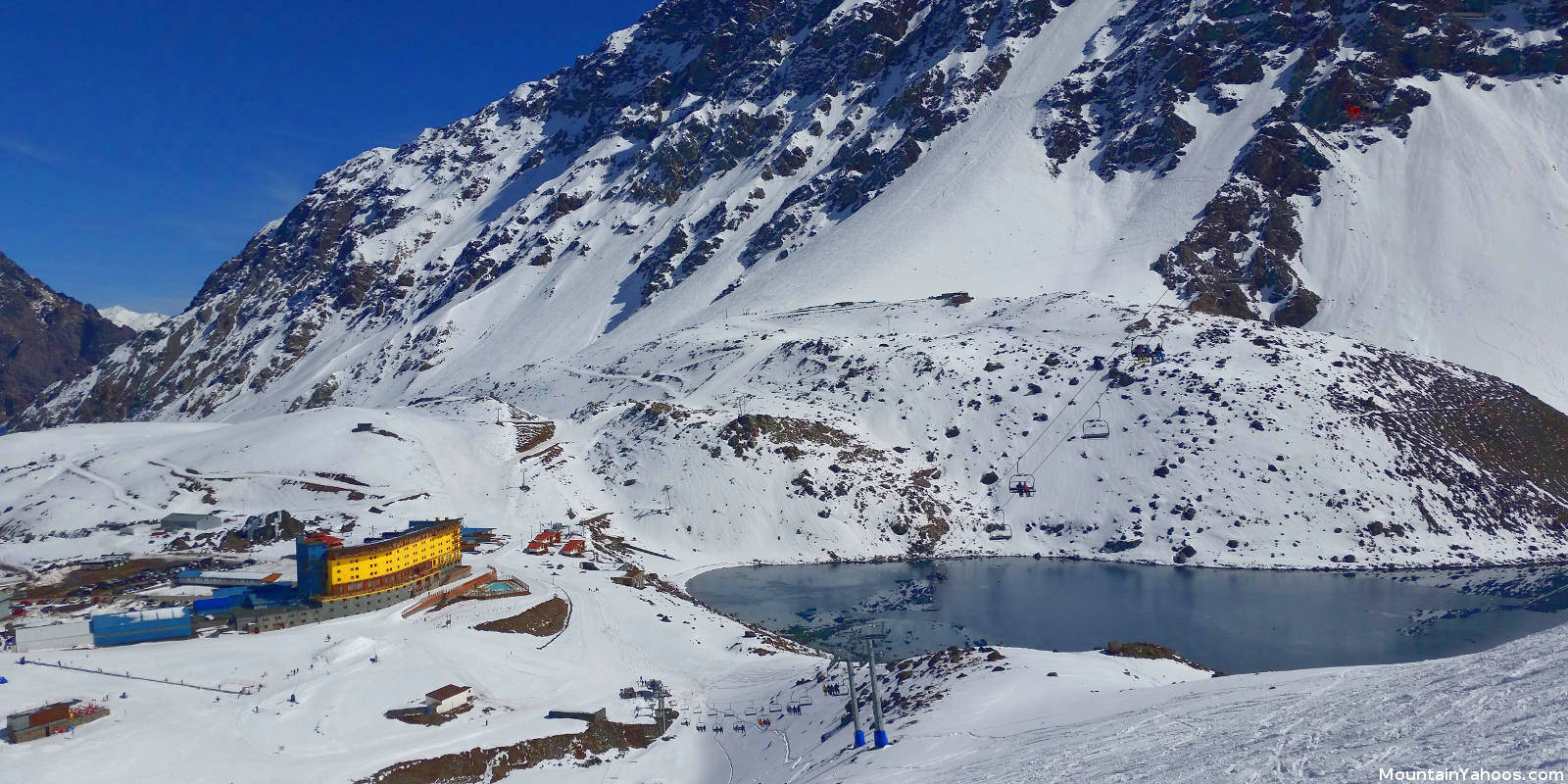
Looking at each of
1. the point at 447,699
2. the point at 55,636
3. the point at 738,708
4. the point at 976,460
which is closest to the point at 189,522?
the point at 55,636

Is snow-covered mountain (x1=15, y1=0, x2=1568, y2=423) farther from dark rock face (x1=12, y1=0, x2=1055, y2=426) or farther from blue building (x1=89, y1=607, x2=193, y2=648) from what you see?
blue building (x1=89, y1=607, x2=193, y2=648)

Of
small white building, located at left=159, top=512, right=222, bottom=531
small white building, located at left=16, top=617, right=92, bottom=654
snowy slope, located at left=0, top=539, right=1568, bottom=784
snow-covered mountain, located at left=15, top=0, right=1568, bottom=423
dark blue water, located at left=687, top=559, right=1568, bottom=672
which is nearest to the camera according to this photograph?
snowy slope, located at left=0, top=539, right=1568, bottom=784

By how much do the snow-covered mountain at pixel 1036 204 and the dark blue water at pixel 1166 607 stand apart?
1876 inches

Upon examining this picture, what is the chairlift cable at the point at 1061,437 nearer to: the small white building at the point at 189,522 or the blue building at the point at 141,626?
the blue building at the point at 141,626

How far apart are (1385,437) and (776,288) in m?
78.9

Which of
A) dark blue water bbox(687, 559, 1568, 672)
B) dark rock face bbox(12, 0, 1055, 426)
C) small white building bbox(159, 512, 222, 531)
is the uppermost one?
dark rock face bbox(12, 0, 1055, 426)

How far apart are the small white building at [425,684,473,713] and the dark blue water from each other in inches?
791

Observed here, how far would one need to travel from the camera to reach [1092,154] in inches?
5669

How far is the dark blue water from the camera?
151 ft

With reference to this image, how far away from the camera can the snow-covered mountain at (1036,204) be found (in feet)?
364

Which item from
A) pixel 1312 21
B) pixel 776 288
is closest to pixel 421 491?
pixel 776 288

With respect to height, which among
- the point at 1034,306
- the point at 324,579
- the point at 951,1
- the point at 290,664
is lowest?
the point at 290,664

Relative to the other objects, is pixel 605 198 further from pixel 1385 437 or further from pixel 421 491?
pixel 1385 437

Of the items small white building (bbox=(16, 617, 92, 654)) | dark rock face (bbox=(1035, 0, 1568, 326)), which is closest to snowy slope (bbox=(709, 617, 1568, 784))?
small white building (bbox=(16, 617, 92, 654))
